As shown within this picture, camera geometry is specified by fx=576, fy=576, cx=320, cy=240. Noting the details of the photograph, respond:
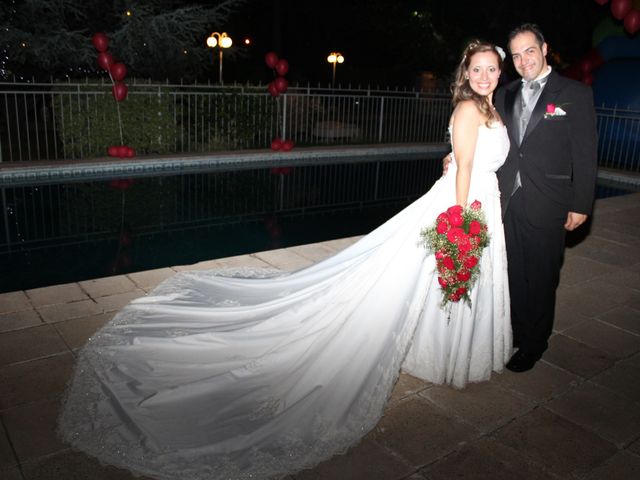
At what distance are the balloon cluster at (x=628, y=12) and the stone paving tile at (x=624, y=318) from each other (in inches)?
428

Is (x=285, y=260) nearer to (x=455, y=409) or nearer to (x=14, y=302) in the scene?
(x=14, y=302)

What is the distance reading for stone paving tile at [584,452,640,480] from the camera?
267 centimetres

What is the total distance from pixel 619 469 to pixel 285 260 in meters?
3.48

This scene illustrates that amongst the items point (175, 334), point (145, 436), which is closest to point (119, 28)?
point (175, 334)

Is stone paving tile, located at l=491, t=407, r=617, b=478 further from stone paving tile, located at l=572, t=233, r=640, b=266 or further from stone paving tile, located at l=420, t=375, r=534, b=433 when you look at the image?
stone paving tile, located at l=572, t=233, r=640, b=266

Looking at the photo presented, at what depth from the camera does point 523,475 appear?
266cm

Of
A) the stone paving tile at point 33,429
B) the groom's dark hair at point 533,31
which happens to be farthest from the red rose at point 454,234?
the stone paving tile at point 33,429

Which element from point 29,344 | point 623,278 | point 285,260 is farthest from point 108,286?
point 623,278

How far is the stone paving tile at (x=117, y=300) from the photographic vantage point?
433 cm

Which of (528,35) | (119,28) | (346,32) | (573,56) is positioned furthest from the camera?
(346,32)

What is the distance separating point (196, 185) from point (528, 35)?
787 centimetres

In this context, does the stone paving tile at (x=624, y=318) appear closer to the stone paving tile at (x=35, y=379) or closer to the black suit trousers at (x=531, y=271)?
the black suit trousers at (x=531, y=271)

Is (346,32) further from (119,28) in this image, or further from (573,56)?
(119,28)

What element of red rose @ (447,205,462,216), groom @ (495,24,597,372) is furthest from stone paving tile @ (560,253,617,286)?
red rose @ (447,205,462,216)
